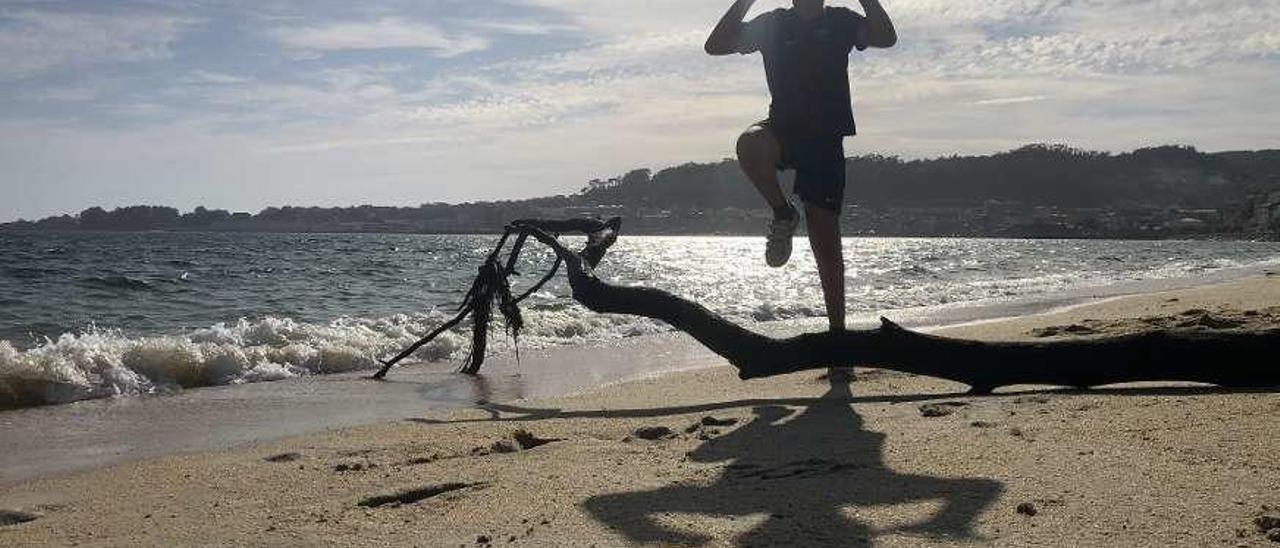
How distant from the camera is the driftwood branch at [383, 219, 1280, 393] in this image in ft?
12.3

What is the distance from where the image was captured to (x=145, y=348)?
6.71 m

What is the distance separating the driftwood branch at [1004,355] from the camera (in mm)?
3746

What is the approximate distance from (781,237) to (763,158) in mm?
381

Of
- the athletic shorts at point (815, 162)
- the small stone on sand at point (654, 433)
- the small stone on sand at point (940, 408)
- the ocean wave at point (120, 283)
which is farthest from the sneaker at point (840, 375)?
the ocean wave at point (120, 283)

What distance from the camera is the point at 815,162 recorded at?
4.50 m

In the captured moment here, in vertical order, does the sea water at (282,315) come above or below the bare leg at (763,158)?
below

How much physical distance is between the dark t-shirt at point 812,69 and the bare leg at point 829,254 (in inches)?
15.6

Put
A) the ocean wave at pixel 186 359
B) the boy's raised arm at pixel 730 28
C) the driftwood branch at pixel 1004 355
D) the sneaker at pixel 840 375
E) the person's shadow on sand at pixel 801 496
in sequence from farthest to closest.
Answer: the ocean wave at pixel 186 359 < the sneaker at pixel 840 375 < the boy's raised arm at pixel 730 28 < the driftwood branch at pixel 1004 355 < the person's shadow on sand at pixel 801 496

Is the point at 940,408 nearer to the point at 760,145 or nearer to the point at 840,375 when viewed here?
the point at 840,375

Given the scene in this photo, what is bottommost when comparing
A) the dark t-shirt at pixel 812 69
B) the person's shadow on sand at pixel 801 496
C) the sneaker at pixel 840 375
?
the sneaker at pixel 840 375

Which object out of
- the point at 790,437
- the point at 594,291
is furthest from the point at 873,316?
the point at 790,437

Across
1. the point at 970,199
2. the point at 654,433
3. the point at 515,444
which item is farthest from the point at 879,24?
the point at 970,199

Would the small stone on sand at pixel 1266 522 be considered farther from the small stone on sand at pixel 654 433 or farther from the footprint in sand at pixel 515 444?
the footprint in sand at pixel 515 444

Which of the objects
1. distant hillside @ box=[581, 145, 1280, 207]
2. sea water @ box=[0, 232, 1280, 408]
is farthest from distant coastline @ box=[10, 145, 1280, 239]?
sea water @ box=[0, 232, 1280, 408]
